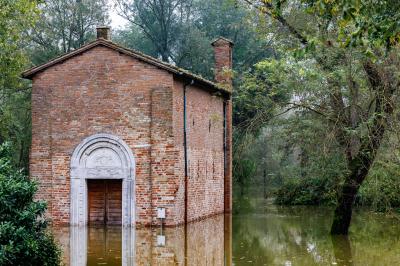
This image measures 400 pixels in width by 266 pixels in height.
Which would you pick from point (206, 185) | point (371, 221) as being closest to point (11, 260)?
point (206, 185)

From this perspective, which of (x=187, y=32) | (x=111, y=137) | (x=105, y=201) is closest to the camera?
(x=111, y=137)

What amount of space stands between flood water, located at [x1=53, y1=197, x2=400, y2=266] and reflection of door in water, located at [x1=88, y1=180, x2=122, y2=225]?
959 millimetres

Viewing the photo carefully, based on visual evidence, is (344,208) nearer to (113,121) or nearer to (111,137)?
(111,137)

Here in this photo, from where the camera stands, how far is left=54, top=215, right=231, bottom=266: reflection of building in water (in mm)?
17422

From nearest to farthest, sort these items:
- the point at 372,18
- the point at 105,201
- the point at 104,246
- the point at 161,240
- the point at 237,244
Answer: the point at 372,18
the point at 104,246
the point at 237,244
the point at 161,240
the point at 105,201

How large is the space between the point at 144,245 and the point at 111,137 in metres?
7.14

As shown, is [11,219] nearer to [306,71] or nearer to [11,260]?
[11,260]

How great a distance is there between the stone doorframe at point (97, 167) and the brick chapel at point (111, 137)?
4cm

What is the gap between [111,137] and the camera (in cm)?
2669

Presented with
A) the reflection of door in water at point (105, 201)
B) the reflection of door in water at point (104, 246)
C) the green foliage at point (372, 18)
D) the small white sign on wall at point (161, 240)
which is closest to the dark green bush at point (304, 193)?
the reflection of door in water at point (105, 201)

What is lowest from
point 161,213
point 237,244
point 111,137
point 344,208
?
point 237,244

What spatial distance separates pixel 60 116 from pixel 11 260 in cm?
1517

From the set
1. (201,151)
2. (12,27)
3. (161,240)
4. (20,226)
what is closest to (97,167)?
(201,151)

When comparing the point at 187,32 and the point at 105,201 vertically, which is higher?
the point at 187,32
